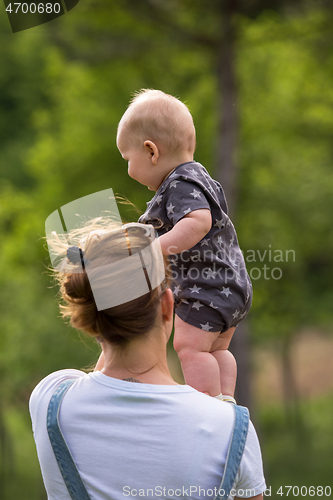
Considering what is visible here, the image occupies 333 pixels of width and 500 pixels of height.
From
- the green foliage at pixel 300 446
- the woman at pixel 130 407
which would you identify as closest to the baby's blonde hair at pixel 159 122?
the woman at pixel 130 407

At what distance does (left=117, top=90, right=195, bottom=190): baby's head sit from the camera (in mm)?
1369

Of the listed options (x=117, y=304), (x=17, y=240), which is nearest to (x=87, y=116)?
(x=17, y=240)

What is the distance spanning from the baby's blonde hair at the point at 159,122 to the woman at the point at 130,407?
0.40 meters

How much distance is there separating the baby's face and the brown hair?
0.37 meters

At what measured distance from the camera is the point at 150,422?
0.96 meters

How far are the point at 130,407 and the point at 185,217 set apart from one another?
1.72ft

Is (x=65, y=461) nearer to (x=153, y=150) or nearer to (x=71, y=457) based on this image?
(x=71, y=457)

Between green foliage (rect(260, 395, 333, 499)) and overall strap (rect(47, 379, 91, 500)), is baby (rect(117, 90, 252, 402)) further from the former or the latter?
green foliage (rect(260, 395, 333, 499))

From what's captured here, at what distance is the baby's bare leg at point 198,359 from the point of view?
1.44 meters

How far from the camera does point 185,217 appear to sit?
1304 millimetres

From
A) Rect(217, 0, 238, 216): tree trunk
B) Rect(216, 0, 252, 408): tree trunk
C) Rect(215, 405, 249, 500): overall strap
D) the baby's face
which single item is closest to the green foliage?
Rect(216, 0, 252, 408): tree trunk

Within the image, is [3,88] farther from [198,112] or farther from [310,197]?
[310,197]

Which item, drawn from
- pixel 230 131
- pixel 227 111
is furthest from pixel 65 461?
pixel 227 111

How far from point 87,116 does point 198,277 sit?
5979 mm
